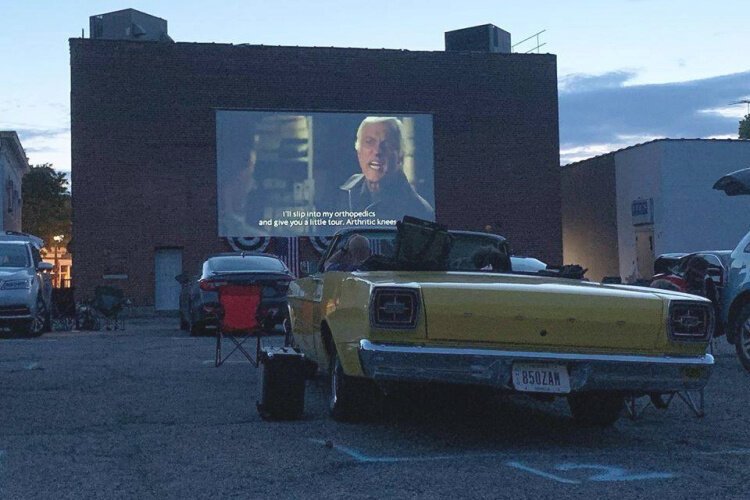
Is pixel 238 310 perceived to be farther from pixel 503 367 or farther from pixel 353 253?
pixel 503 367

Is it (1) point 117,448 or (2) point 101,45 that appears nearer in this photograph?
Answer: (1) point 117,448

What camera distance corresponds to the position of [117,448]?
711 centimetres

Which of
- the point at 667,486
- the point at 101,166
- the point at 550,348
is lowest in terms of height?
the point at 667,486

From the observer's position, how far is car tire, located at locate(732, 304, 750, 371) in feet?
38.5

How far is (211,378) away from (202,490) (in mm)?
5778

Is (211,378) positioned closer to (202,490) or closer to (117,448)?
(117,448)

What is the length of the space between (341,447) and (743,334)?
6.35 metres

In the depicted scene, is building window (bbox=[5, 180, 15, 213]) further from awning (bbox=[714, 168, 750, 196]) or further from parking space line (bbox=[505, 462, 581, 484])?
parking space line (bbox=[505, 462, 581, 484])

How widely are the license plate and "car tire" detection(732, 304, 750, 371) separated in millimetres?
5648

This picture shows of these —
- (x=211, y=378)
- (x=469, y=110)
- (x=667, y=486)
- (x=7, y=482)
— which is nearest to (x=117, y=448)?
(x=7, y=482)

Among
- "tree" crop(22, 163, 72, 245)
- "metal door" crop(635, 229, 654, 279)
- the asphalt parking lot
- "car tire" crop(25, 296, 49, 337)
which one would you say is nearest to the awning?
the asphalt parking lot

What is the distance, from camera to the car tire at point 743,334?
38.5 ft

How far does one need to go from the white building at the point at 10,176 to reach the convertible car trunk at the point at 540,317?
44724 mm

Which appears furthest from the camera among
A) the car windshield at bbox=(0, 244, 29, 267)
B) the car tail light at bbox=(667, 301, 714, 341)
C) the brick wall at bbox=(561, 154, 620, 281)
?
the brick wall at bbox=(561, 154, 620, 281)
